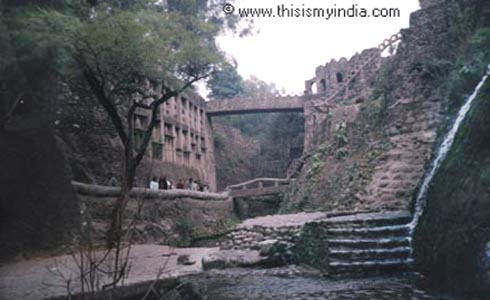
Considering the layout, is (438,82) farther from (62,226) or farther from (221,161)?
(221,161)

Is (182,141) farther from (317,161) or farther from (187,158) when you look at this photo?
(317,161)

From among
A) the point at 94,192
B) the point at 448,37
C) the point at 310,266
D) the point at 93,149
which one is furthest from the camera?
the point at 93,149

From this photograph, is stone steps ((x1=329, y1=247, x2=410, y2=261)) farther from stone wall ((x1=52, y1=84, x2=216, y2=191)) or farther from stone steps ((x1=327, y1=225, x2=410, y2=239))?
stone wall ((x1=52, y1=84, x2=216, y2=191))

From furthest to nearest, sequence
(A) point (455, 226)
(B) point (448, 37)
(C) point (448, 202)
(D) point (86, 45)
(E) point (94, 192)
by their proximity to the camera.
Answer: (B) point (448, 37)
(E) point (94, 192)
(D) point (86, 45)
(C) point (448, 202)
(A) point (455, 226)

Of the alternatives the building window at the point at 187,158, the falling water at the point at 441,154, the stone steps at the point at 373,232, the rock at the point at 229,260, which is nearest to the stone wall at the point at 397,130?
the falling water at the point at 441,154

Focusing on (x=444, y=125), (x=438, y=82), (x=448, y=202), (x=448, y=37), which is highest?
(x=448, y=37)

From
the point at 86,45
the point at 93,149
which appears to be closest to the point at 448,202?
the point at 86,45

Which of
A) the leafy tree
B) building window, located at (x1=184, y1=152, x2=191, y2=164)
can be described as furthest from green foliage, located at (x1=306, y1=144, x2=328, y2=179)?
building window, located at (x1=184, y1=152, x2=191, y2=164)

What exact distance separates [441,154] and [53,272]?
286 inches

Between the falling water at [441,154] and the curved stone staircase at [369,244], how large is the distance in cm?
23

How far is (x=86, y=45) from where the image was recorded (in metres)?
9.85

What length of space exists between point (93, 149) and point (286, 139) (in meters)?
17.4

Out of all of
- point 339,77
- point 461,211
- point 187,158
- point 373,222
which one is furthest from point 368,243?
point 339,77

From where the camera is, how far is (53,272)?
648cm
